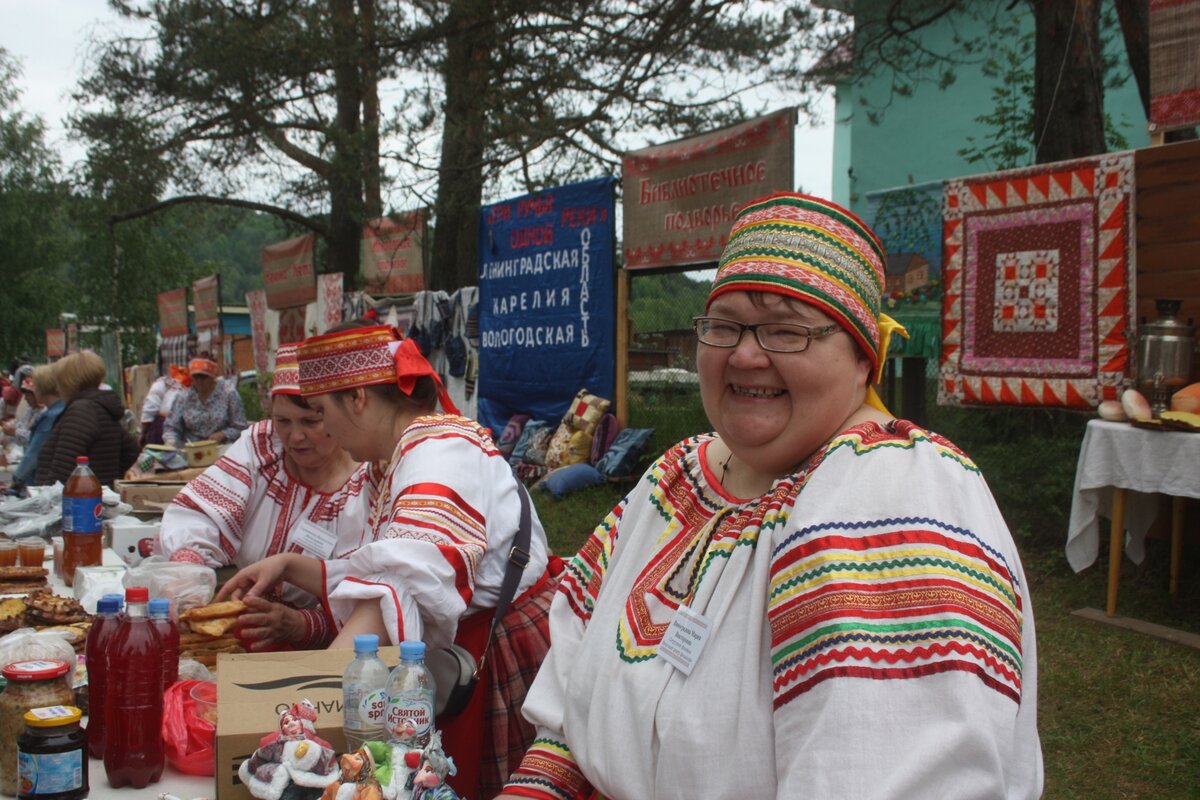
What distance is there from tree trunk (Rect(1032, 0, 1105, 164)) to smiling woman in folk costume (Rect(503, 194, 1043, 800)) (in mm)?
6044

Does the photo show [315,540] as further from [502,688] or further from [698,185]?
[698,185]

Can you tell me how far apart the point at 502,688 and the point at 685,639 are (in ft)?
4.01

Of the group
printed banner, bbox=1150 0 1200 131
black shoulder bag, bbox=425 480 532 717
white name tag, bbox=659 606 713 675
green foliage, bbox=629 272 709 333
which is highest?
printed banner, bbox=1150 0 1200 131

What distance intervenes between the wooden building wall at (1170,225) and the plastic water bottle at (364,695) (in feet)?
16.5

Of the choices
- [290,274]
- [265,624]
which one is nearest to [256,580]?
[265,624]

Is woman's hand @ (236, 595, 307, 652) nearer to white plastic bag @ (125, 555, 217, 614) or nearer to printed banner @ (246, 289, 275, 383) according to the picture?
white plastic bag @ (125, 555, 217, 614)

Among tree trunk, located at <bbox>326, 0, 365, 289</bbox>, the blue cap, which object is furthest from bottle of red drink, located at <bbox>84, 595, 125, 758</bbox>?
tree trunk, located at <bbox>326, 0, 365, 289</bbox>

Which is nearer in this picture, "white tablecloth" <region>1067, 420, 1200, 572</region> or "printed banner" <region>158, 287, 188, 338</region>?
"white tablecloth" <region>1067, 420, 1200, 572</region>

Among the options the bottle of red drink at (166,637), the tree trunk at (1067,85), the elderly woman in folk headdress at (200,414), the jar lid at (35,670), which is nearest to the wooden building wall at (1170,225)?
the tree trunk at (1067,85)

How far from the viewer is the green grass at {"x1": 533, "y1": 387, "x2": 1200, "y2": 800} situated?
12.9ft

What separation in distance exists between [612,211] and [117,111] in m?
6.08

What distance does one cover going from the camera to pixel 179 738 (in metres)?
1.96

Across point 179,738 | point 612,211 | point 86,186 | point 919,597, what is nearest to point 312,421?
point 179,738

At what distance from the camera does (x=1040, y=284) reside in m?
5.94
